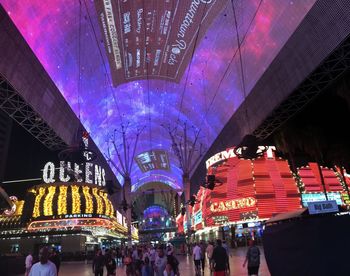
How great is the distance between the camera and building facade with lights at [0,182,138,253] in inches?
1187

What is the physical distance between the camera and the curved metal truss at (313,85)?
1579 cm

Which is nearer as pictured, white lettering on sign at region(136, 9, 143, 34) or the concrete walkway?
the concrete walkway

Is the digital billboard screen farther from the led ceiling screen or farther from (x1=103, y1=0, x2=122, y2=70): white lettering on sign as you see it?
(x1=103, y1=0, x2=122, y2=70): white lettering on sign

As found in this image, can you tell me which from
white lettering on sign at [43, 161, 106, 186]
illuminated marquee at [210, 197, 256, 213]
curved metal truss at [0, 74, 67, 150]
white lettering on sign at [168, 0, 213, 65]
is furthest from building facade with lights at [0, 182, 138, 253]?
white lettering on sign at [168, 0, 213, 65]

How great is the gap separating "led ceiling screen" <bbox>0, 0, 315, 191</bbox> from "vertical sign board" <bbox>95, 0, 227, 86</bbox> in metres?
0.16

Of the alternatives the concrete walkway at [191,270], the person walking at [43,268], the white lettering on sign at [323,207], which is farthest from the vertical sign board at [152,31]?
the person walking at [43,268]

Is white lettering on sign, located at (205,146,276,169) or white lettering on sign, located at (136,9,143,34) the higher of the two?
white lettering on sign, located at (136,9,143,34)

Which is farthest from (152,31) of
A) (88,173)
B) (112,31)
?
(88,173)

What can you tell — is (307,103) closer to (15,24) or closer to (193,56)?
(193,56)

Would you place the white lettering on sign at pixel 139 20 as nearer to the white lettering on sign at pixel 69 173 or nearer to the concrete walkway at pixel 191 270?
the white lettering on sign at pixel 69 173

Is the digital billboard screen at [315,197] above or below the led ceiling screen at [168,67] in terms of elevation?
below

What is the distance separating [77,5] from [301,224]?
19358 mm

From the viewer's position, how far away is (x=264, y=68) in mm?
22469

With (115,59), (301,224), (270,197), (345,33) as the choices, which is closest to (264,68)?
(345,33)
